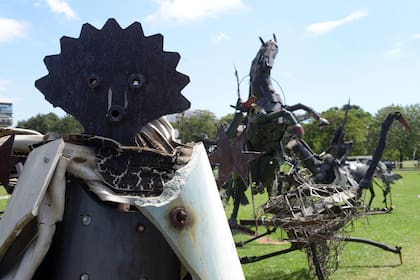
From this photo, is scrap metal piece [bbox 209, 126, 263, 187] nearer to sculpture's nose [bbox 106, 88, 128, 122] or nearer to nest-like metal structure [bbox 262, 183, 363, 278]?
nest-like metal structure [bbox 262, 183, 363, 278]

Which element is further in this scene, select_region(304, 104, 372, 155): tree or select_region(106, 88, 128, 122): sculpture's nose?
select_region(304, 104, 372, 155): tree

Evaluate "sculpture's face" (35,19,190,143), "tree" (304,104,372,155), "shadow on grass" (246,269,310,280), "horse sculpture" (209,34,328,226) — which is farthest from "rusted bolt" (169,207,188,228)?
"tree" (304,104,372,155)

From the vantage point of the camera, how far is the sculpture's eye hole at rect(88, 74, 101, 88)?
1.97 metres

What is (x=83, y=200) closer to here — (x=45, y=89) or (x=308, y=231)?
(x=45, y=89)

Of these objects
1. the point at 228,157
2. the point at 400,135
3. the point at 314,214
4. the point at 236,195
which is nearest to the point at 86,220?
the point at 314,214

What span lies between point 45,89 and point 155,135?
515mm

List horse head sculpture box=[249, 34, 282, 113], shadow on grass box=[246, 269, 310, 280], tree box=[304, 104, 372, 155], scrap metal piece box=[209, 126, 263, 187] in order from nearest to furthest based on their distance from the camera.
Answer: scrap metal piece box=[209, 126, 263, 187], shadow on grass box=[246, 269, 310, 280], horse head sculpture box=[249, 34, 282, 113], tree box=[304, 104, 372, 155]

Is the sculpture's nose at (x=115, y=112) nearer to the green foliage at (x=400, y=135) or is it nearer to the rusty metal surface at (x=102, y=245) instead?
the rusty metal surface at (x=102, y=245)

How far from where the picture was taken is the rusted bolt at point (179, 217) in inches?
62.5

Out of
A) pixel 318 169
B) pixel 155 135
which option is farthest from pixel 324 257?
pixel 318 169

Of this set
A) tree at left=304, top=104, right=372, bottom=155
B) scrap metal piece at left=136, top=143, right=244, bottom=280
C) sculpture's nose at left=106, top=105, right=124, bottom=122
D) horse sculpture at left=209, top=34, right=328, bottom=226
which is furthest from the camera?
tree at left=304, top=104, right=372, bottom=155

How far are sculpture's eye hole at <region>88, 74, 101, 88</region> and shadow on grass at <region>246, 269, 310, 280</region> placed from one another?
451 cm

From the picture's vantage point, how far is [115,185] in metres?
1.77

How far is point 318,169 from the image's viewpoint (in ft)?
32.3
